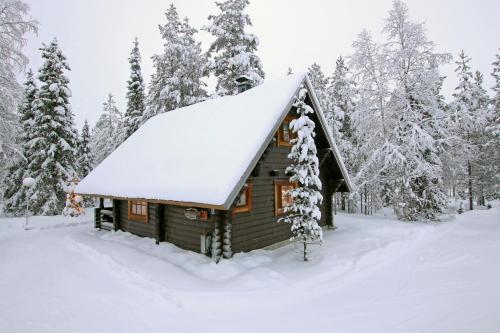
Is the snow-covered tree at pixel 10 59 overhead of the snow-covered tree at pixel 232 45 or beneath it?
beneath

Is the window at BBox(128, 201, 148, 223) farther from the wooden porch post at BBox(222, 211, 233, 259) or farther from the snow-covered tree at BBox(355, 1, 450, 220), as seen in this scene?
the snow-covered tree at BBox(355, 1, 450, 220)

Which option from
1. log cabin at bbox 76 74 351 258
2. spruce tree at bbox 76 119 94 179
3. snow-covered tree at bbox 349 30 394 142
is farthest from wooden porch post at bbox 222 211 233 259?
spruce tree at bbox 76 119 94 179

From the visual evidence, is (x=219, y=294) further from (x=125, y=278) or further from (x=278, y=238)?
(x=278, y=238)

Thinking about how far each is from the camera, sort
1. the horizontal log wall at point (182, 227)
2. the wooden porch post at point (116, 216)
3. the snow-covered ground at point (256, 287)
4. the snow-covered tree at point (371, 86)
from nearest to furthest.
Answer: the snow-covered ground at point (256, 287) → the horizontal log wall at point (182, 227) → the wooden porch post at point (116, 216) → the snow-covered tree at point (371, 86)

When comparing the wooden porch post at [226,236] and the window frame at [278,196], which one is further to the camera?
the window frame at [278,196]

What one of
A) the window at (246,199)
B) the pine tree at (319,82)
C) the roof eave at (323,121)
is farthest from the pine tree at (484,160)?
the window at (246,199)

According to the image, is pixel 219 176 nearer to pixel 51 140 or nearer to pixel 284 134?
pixel 284 134

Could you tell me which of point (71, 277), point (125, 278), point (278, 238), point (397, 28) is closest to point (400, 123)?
point (397, 28)

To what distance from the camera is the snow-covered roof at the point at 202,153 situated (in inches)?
384

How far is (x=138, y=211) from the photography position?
14.4 m

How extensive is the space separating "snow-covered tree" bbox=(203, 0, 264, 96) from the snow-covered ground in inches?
601

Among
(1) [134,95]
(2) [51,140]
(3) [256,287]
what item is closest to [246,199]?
(3) [256,287]

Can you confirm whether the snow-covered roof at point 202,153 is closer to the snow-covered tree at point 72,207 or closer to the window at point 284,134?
the window at point 284,134

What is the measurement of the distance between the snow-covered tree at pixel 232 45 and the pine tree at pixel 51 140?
12543mm
